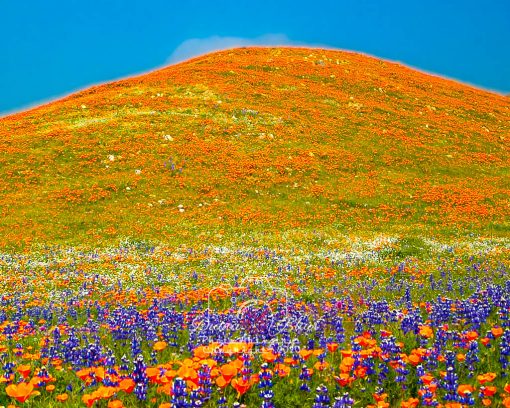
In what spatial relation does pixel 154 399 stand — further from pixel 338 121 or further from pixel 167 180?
pixel 338 121

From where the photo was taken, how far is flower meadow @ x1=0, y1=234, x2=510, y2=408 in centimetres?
495

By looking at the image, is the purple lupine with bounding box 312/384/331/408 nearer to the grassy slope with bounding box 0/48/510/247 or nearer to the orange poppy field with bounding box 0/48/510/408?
the orange poppy field with bounding box 0/48/510/408

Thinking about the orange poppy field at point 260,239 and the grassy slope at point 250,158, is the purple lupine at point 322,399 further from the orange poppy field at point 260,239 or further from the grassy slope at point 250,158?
the grassy slope at point 250,158

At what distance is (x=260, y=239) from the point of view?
24734 millimetres

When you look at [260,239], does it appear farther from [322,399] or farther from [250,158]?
[322,399]

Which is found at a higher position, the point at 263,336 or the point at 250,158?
the point at 250,158

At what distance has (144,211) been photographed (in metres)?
Answer: 29.5

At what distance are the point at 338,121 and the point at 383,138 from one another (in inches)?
196

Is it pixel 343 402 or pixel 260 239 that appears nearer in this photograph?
pixel 343 402

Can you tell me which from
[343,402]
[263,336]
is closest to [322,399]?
[343,402]

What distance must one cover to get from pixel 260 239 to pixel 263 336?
18079 mm

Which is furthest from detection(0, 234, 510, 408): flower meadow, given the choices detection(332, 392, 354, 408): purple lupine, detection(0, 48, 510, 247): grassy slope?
detection(0, 48, 510, 247): grassy slope

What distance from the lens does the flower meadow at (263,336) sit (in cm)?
495

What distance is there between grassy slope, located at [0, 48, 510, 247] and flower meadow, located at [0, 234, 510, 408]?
10.8m
